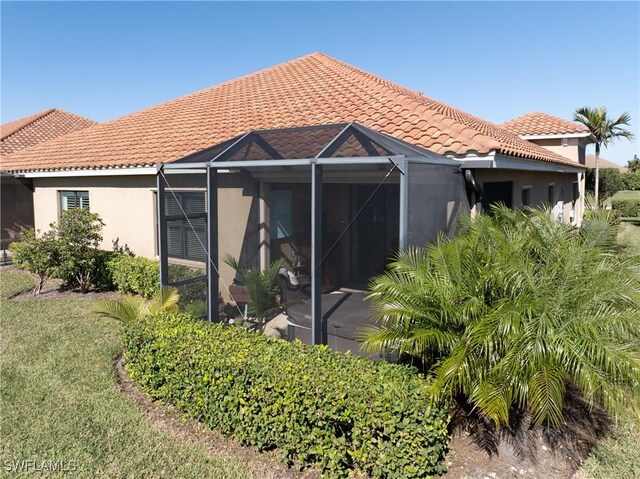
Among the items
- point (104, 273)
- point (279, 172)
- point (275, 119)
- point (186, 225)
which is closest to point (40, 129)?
point (104, 273)

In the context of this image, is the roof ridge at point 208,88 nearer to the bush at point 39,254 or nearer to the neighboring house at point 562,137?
the bush at point 39,254

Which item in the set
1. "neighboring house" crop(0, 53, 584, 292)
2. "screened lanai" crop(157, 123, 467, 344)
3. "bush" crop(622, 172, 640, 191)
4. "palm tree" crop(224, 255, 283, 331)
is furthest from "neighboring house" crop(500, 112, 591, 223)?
"bush" crop(622, 172, 640, 191)

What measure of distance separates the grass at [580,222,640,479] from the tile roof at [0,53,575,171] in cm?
441

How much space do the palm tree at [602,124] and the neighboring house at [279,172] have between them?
12.0 metres

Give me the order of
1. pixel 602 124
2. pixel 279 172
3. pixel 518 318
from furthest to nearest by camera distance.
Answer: pixel 602 124 < pixel 279 172 < pixel 518 318

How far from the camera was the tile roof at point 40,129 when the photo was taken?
76.8 feet

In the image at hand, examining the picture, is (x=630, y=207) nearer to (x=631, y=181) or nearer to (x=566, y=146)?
(x=631, y=181)

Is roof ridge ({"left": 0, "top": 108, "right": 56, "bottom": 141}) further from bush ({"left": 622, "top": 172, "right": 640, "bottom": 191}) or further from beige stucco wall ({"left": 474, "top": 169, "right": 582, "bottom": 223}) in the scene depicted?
bush ({"left": 622, "top": 172, "right": 640, "bottom": 191})

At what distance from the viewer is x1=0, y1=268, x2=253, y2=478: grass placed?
4.85 meters

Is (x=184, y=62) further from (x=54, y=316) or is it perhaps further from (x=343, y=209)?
(x=343, y=209)

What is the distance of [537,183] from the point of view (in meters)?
13.8

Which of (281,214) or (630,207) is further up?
(281,214)

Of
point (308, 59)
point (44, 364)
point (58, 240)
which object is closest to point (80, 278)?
point (58, 240)

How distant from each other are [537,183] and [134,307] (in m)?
11.3
